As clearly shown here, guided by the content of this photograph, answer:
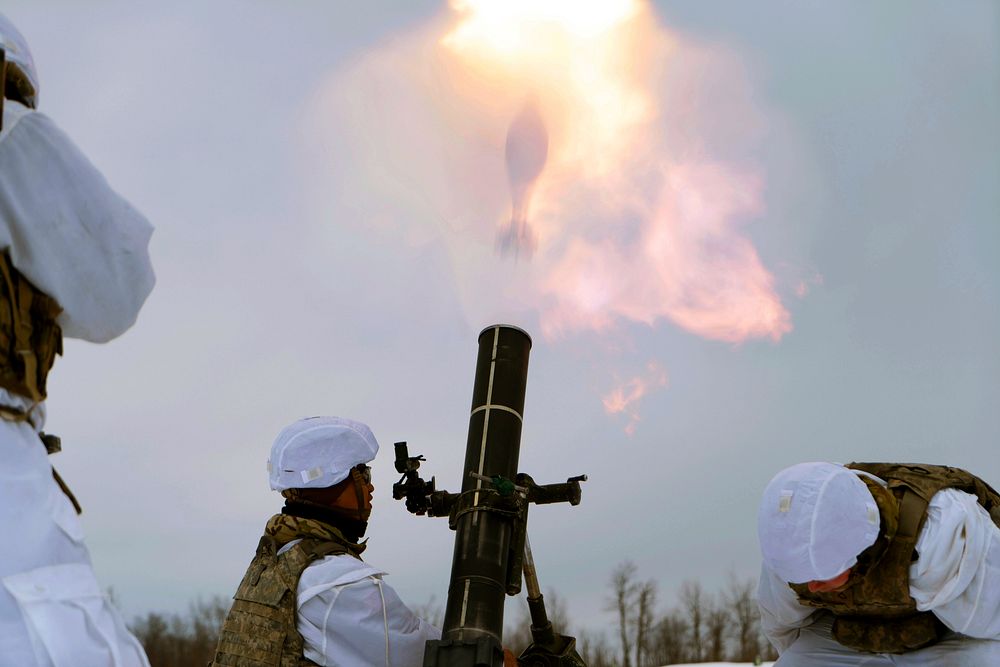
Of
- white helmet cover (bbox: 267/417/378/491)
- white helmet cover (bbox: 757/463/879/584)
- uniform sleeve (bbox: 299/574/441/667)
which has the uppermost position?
white helmet cover (bbox: 267/417/378/491)

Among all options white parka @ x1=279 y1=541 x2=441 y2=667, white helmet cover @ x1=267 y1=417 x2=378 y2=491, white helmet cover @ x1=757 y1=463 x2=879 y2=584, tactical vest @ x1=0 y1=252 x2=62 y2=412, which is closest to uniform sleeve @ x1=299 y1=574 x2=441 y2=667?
white parka @ x1=279 y1=541 x2=441 y2=667

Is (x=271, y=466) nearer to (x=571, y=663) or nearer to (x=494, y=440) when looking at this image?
(x=494, y=440)

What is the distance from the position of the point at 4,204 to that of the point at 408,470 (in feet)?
12.6

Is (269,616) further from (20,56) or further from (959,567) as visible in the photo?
(959,567)

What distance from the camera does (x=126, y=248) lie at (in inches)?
109

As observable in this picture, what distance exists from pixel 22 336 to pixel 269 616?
2.79m

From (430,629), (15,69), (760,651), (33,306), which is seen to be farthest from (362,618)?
(760,651)

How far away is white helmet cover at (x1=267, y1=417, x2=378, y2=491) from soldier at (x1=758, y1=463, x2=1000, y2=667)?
2.31m

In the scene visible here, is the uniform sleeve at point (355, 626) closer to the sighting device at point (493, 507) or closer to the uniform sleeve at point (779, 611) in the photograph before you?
the sighting device at point (493, 507)

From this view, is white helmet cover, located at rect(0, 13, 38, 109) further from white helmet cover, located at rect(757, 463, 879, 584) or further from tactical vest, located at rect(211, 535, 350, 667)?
white helmet cover, located at rect(757, 463, 879, 584)

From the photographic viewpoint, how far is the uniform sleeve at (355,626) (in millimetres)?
4891

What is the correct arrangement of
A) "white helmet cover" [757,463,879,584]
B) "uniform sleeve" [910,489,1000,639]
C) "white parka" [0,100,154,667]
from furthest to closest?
"uniform sleeve" [910,489,1000,639] → "white helmet cover" [757,463,879,584] → "white parka" [0,100,154,667]

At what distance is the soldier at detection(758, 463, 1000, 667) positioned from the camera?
468 cm

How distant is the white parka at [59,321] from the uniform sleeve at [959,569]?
3.91 metres
